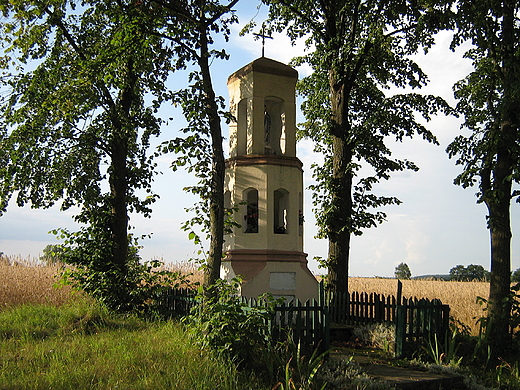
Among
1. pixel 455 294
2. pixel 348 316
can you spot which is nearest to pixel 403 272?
pixel 455 294

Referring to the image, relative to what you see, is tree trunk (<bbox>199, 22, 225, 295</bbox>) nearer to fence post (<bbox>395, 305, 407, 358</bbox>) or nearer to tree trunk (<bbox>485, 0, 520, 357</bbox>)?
fence post (<bbox>395, 305, 407, 358</bbox>)

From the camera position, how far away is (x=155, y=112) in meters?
17.8

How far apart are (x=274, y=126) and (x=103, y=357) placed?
895 cm

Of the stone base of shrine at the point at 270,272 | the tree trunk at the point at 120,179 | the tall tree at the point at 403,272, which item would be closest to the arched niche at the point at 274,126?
the stone base of shrine at the point at 270,272

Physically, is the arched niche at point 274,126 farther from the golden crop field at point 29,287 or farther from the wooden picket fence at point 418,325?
the golden crop field at point 29,287

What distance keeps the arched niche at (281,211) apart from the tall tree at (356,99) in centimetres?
185

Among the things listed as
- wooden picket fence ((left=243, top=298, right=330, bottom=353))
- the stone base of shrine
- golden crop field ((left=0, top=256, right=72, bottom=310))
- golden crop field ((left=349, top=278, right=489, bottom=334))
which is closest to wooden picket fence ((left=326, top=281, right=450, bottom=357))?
the stone base of shrine

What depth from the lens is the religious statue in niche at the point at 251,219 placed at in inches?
589

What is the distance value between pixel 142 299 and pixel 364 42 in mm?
10784

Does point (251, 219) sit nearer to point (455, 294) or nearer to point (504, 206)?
point (504, 206)

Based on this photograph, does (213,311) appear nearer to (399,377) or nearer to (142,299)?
(399,377)

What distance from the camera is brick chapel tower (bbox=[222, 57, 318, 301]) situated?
14.4m

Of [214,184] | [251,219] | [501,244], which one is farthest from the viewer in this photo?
[251,219]

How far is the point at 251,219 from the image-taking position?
15117 mm
